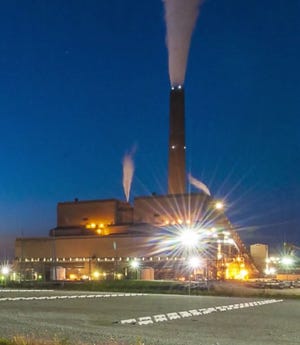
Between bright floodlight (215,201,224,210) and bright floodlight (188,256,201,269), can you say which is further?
bright floodlight (215,201,224,210)

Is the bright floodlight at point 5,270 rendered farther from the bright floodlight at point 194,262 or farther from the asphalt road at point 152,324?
the asphalt road at point 152,324

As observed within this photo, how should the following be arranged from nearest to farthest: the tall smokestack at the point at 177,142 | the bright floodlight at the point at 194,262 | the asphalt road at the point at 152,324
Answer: the asphalt road at the point at 152,324
the bright floodlight at the point at 194,262
the tall smokestack at the point at 177,142

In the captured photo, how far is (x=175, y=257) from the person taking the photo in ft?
197

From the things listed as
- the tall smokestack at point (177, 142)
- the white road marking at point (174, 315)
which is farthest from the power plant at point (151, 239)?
the white road marking at point (174, 315)

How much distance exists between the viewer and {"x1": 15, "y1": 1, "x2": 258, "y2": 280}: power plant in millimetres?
60406

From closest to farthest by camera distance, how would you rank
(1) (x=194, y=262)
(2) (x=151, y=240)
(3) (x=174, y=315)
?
(3) (x=174, y=315) < (1) (x=194, y=262) < (2) (x=151, y=240)

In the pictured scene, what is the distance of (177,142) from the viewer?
70438mm

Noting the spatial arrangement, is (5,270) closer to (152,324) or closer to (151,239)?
(151,239)

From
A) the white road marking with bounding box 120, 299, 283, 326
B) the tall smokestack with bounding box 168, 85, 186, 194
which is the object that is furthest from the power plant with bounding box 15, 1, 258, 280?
the white road marking with bounding box 120, 299, 283, 326

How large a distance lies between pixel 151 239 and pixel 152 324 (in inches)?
2015

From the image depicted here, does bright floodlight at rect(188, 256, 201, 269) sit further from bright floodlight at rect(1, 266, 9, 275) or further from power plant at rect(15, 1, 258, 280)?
bright floodlight at rect(1, 266, 9, 275)

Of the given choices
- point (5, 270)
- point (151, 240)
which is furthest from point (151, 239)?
point (5, 270)

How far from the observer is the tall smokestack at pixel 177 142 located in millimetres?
70062

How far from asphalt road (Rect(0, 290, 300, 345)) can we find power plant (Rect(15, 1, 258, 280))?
35.3 m
